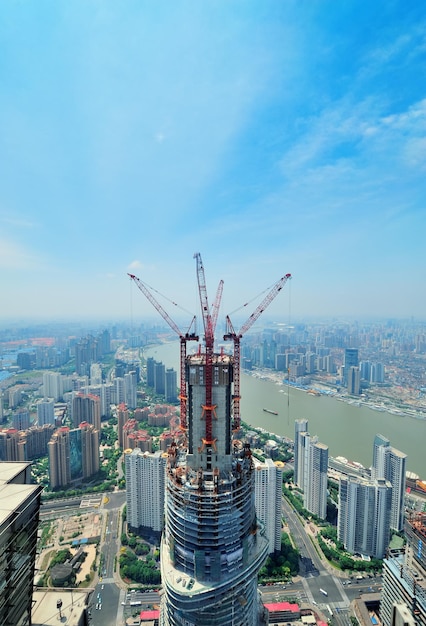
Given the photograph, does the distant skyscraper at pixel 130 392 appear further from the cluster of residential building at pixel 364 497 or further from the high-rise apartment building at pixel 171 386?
the cluster of residential building at pixel 364 497

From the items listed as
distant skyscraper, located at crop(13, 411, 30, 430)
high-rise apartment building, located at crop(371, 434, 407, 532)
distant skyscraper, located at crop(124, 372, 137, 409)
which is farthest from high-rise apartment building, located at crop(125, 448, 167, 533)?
distant skyscraper, located at crop(124, 372, 137, 409)

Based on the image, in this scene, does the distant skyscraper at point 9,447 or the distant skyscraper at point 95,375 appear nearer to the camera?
the distant skyscraper at point 9,447

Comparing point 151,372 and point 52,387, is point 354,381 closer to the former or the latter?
point 151,372

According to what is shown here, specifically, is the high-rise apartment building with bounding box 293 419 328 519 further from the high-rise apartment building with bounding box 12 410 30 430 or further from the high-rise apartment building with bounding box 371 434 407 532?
the high-rise apartment building with bounding box 12 410 30 430

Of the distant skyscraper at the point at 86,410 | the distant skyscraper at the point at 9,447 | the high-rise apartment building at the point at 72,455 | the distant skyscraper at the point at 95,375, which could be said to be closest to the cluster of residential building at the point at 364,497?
the high-rise apartment building at the point at 72,455

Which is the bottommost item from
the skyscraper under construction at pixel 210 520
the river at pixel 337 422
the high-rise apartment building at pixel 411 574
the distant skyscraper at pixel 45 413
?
the river at pixel 337 422

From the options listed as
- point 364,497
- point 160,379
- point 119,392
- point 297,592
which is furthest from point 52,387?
point 364,497
